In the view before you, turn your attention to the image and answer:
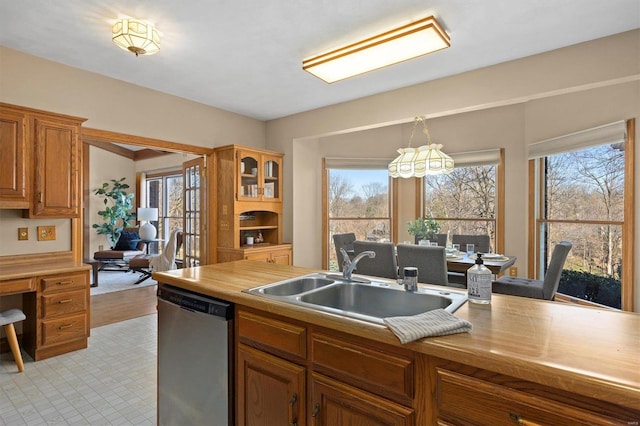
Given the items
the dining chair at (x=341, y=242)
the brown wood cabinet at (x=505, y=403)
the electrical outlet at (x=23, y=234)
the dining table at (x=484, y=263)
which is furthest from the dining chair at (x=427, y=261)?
the electrical outlet at (x=23, y=234)

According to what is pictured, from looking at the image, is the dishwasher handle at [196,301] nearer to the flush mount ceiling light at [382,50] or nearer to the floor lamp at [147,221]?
the flush mount ceiling light at [382,50]

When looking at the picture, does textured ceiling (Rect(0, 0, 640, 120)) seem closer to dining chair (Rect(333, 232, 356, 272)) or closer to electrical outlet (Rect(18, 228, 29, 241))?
electrical outlet (Rect(18, 228, 29, 241))

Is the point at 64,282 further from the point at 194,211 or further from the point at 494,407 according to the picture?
the point at 494,407

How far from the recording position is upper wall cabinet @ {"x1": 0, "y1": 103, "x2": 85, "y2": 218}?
2.69 metres

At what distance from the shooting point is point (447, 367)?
1035 mm

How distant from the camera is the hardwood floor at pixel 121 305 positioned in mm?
3904

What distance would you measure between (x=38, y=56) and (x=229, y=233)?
2.53 meters

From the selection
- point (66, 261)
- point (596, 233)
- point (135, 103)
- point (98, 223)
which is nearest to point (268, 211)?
point (135, 103)

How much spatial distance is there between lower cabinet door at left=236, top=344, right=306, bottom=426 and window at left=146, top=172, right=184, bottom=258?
6.78 m

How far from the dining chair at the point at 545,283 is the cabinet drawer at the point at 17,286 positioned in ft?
13.9

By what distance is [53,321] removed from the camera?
2.84m

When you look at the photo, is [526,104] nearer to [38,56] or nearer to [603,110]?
[603,110]

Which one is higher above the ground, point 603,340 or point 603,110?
point 603,110

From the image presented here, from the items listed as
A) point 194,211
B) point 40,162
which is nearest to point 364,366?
point 40,162
